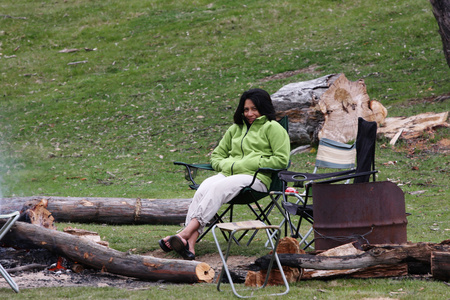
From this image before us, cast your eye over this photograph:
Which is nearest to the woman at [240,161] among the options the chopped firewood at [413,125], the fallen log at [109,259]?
the fallen log at [109,259]

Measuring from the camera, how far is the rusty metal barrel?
14.5 ft

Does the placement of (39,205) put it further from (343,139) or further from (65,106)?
(65,106)

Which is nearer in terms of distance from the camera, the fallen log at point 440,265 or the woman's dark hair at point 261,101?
the fallen log at point 440,265

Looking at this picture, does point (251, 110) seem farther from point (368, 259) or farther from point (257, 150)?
point (368, 259)

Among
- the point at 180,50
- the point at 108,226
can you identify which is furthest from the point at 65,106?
the point at 108,226

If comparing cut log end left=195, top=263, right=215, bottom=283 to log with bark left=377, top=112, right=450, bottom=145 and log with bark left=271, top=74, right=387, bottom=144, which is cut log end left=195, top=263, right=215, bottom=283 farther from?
log with bark left=377, top=112, right=450, bottom=145

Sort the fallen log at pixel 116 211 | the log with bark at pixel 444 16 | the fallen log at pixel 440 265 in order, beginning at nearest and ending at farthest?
the fallen log at pixel 440 265, the fallen log at pixel 116 211, the log with bark at pixel 444 16

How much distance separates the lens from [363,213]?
14.5 feet

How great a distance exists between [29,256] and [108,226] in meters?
2.34

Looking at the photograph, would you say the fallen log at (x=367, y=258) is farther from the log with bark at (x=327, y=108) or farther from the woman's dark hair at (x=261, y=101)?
the log with bark at (x=327, y=108)

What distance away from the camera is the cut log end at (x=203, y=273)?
4.45 m

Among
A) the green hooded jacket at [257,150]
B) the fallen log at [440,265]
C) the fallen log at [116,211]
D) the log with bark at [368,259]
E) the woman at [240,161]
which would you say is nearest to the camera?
the fallen log at [440,265]

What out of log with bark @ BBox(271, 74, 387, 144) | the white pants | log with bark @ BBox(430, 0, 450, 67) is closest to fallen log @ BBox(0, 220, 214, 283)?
the white pants

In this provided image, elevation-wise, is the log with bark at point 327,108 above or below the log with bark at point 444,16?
below
